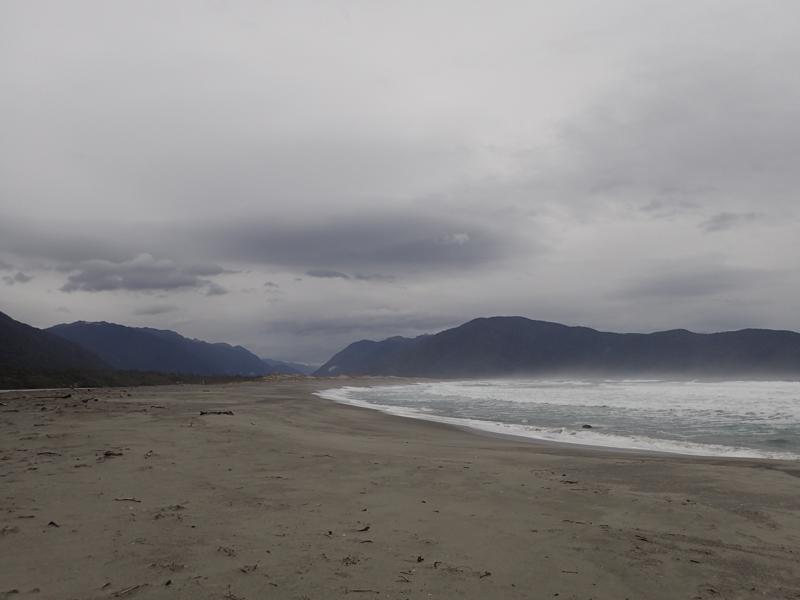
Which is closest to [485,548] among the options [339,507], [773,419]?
Result: [339,507]

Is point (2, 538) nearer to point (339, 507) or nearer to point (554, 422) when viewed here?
point (339, 507)

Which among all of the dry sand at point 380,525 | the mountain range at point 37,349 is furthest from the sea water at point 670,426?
the mountain range at point 37,349

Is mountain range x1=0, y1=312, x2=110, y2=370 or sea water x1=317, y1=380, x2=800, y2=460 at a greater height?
mountain range x1=0, y1=312, x2=110, y2=370

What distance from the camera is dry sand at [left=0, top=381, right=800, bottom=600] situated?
13.1 ft

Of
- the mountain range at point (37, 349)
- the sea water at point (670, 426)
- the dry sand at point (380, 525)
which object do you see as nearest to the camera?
the dry sand at point (380, 525)

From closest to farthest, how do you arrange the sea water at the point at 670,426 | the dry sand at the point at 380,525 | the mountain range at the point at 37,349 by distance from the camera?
the dry sand at the point at 380,525, the sea water at the point at 670,426, the mountain range at the point at 37,349

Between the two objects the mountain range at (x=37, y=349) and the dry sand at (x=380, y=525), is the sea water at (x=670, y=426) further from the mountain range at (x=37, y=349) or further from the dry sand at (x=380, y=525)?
the mountain range at (x=37, y=349)

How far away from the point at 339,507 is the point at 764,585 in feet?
14.1

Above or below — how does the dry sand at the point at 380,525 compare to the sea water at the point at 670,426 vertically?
above

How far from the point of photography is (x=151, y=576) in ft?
12.9

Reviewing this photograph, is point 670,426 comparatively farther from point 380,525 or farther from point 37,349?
point 37,349

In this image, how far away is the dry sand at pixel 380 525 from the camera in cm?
401

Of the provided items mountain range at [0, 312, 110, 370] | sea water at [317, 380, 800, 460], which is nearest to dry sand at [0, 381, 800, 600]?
sea water at [317, 380, 800, 460]

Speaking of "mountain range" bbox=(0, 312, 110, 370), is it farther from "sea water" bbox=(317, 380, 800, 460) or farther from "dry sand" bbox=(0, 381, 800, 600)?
"dry sand" bbox=(0, 381, 800, 600)
